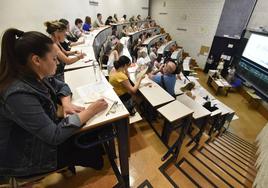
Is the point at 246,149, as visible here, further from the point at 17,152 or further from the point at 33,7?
the point at 33,7

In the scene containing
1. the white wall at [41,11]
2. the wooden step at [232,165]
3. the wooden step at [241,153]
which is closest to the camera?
the wooden step at [232,165]

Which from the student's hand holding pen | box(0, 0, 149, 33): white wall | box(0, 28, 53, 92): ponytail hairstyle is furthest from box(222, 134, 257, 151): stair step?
box(0, 0, 149, 33): white wall

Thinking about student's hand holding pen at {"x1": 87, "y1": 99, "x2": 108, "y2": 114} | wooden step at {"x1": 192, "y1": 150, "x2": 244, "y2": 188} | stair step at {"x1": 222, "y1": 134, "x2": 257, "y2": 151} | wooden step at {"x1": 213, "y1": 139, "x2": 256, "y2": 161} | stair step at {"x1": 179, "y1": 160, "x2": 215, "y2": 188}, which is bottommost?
stair step at {"x1": 222, "y1": 134, "x2": 257, "y2": 151}

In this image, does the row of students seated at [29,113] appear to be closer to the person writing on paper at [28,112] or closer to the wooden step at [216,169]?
the person writing on paper at [28,112]

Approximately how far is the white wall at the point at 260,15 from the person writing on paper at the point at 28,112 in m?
6.97

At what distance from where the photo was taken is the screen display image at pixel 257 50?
4.72 m

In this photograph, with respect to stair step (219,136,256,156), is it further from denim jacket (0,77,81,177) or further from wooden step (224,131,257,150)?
denim jacket (0,77,81,177)

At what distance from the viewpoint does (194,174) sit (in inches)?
77.3

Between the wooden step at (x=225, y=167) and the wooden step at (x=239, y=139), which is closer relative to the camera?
the wooden step at (x=225, y=167)

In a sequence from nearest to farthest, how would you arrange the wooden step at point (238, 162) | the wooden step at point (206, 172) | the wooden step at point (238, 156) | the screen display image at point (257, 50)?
the wooden step at point (206, 172), the wooden step at point (238, 162), the wooden step at point (238, 156), the screen display image at point (257, 50)

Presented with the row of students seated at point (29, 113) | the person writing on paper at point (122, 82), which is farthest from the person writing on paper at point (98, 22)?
the row of students seated at point (29, 113)

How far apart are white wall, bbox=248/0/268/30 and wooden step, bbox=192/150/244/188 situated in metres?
5.51

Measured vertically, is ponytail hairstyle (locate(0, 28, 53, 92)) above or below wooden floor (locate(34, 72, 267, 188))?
above

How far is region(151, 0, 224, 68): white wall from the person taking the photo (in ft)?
22.0
